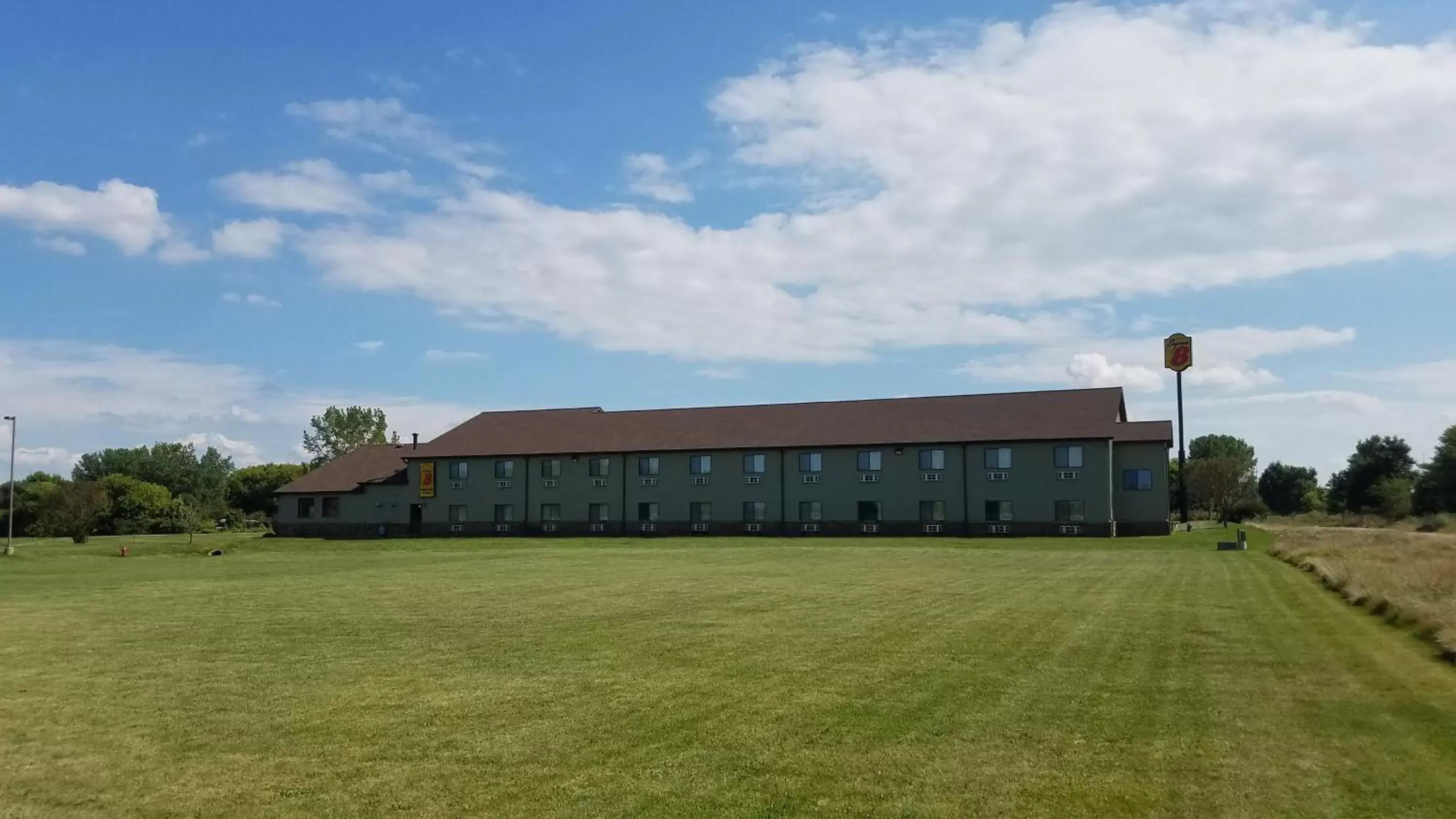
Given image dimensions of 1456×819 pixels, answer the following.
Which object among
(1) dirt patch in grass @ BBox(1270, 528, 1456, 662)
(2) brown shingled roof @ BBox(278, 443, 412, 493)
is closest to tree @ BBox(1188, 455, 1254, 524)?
(1) dirt patch in grass @ BBox(1270, 528, 1456, 662)

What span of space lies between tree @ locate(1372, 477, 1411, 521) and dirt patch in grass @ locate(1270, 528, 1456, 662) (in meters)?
46.7

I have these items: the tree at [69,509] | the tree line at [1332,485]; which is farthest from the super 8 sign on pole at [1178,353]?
the tree at [69,509]

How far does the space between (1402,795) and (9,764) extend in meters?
10.5

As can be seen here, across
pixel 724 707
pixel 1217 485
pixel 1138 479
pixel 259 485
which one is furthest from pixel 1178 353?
pixel 259 485

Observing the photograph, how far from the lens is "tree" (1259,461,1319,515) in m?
131

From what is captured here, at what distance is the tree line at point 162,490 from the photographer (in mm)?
83625

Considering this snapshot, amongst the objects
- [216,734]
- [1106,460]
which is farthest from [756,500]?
[216,734]

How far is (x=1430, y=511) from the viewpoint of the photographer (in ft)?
274

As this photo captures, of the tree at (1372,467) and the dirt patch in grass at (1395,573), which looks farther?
the tree at (1372,467)

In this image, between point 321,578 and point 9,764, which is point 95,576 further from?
point 9,764

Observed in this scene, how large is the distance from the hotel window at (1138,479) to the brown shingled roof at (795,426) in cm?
241

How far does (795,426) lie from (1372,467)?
214ft

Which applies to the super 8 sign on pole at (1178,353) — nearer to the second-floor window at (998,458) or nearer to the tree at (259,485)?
the second-floor window at (998,458)

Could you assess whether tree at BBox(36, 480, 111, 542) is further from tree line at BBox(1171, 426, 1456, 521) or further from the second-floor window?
tree line at BBox(1171, 426, 1456, 521)
